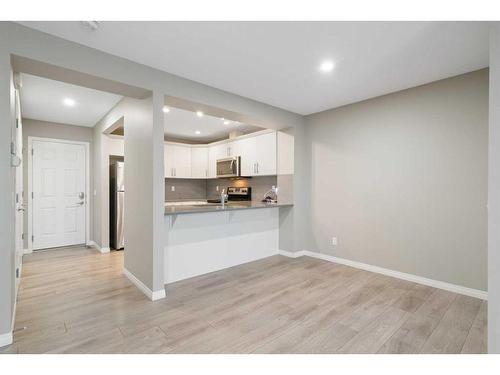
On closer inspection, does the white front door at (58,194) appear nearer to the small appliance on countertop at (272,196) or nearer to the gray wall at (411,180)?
the small appliance on countertop at (272,196)

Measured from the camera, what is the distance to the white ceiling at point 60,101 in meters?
3.14

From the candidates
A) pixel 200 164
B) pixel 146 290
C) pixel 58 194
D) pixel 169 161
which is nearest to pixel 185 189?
pixel 200 164

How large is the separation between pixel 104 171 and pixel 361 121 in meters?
4.54

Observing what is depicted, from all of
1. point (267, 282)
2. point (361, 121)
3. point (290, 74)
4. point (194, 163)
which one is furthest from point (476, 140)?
point (194, 163)

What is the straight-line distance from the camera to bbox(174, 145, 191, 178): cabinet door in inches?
239

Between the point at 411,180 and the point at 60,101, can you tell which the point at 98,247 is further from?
the point at 411,180

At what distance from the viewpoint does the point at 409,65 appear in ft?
8.45

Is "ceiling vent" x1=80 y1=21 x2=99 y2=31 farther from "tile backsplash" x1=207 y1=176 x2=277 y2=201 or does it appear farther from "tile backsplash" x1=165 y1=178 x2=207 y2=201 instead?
"tile backsplash" x1=165 y1=178 x2=207 y2=201

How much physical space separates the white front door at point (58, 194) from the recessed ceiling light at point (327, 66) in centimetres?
496

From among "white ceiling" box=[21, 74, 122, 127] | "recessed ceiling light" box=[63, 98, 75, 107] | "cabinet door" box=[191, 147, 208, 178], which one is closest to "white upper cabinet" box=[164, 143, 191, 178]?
"cabinet door" box=[191, 147, 208, 178]

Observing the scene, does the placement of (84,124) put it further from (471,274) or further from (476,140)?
(471,274)

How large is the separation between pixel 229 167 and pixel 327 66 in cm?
331

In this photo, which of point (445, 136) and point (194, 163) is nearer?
point (445, 136)
